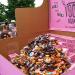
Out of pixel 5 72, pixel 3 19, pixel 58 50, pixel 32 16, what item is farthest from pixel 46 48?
pixel 3 19

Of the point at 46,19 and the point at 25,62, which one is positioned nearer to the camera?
the point at 25,62

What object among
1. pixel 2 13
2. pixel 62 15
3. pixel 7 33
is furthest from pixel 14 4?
pixel 62 15

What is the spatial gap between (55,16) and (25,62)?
42 centimetres

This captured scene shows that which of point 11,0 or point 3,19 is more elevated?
point 11,0

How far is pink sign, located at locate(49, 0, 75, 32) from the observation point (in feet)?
3.58

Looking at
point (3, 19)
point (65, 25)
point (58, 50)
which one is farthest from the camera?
point (3, 19)

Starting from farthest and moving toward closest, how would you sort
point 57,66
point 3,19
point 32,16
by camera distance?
point 3,19 → point 32,16 → point 57,66

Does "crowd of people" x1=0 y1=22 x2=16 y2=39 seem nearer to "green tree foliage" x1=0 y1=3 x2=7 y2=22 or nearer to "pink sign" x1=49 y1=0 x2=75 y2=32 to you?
"pink sign" x1=49 y1=0 x2=75 y2=32

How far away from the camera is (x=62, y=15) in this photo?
3.81ft

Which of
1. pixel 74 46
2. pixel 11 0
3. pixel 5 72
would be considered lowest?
pixel 5 72

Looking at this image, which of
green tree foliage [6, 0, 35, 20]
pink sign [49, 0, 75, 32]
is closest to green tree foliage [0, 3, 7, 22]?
green tree foliage [6, 0, 35, 20]

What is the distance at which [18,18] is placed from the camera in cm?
124

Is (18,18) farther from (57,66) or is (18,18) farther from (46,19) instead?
(57,66)

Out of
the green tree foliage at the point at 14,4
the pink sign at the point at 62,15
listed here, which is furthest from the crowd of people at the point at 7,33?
the green tree foliage at the point at 14,4
